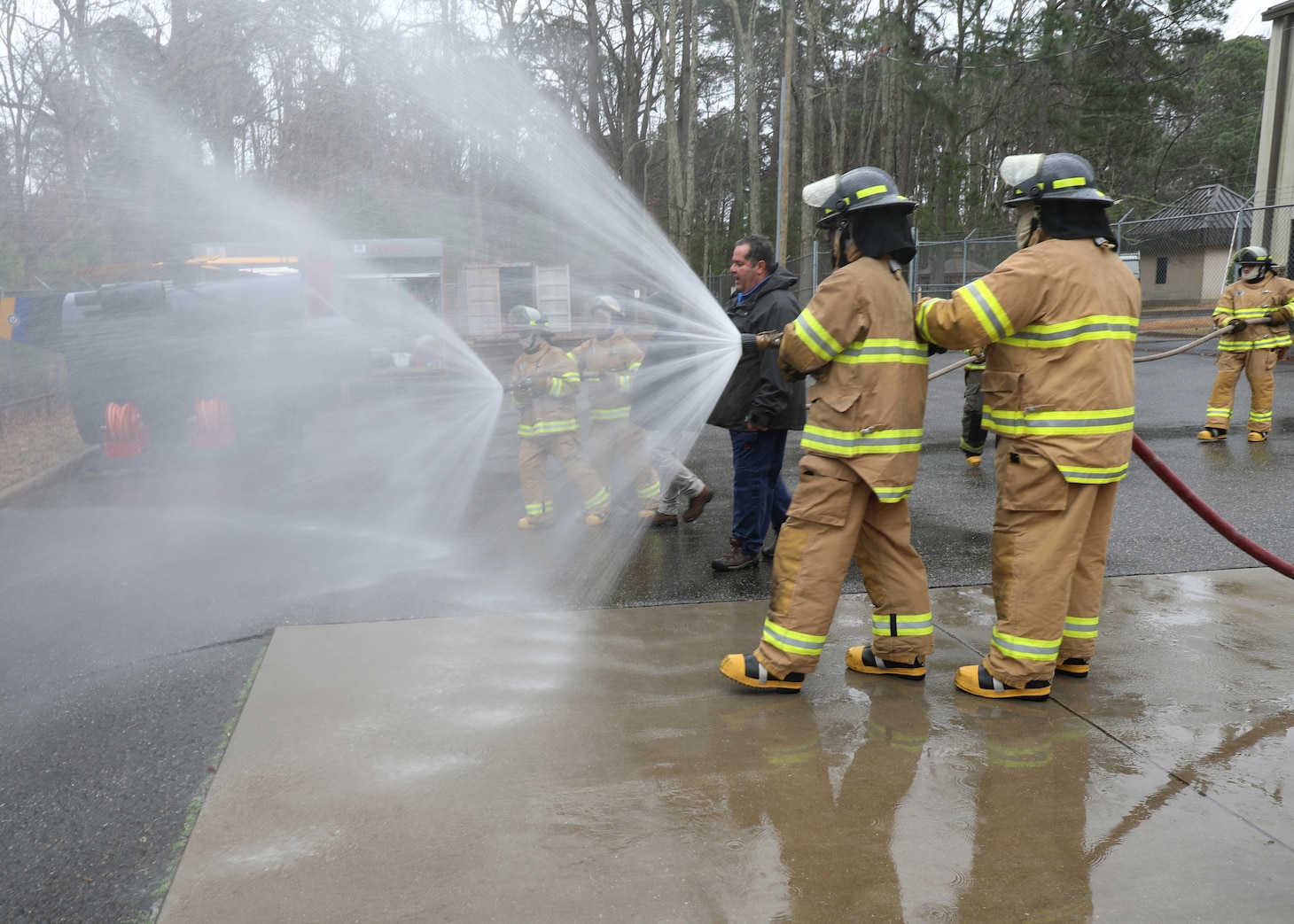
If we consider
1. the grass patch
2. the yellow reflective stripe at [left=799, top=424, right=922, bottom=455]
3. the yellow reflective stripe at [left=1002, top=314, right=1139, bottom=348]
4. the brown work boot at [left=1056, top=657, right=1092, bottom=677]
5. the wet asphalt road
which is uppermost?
the yellow reflective stripe at [left=1002, top=314, right=1139, bottom=348]

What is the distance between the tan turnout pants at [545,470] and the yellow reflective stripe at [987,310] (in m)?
3.52

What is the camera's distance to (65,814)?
107 inches

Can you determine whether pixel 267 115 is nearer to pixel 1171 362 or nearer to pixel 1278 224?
pixel 1171 362

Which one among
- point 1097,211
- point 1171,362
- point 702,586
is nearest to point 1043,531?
point 1097,211

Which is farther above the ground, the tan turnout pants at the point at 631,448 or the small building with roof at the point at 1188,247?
the small building with roof at the point at 1188,247

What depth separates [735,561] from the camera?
4.98 meters

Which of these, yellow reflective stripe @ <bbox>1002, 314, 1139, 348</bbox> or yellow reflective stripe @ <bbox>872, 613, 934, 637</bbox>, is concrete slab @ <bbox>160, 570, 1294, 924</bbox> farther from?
yellow reflective stripe @ <bbox>1002, 314, 1139, 348</bbox>

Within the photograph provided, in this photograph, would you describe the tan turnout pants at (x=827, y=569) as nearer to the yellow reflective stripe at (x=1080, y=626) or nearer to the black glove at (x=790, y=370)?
the black glove at (x=790, y=370)

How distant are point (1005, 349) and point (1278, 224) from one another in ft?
60.9

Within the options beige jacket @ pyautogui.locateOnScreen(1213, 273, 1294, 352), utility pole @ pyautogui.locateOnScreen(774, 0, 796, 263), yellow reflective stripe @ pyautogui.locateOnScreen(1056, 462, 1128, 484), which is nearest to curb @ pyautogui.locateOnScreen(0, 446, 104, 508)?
yellow reflective stripe @ pyautogui.locateOnScreen(1056, 462, 1128, 484)

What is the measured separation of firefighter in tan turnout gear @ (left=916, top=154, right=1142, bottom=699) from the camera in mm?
3098

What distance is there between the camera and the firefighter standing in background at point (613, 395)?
625 centimetres

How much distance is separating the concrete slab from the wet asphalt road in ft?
0.75

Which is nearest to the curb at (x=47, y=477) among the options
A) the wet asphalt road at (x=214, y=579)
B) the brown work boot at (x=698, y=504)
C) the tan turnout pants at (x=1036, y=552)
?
the wet asphalt road at (x=214, y=579)
